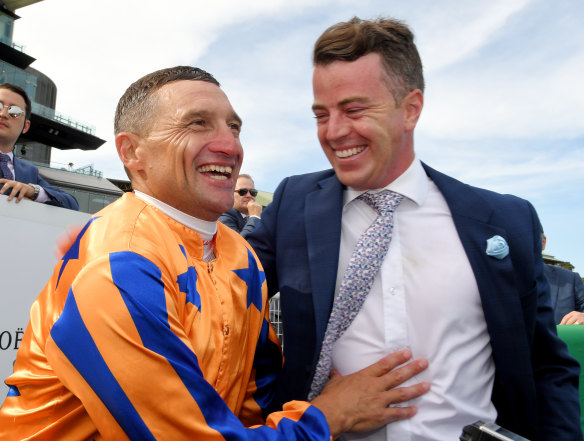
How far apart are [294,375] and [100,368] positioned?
825mm

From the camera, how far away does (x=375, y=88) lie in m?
1.79

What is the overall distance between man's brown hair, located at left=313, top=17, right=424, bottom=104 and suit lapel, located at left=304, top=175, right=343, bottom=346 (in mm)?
492

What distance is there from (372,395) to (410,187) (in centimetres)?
84

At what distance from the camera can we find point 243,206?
5.64m

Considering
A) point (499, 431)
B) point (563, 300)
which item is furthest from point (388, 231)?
point (563, 300)

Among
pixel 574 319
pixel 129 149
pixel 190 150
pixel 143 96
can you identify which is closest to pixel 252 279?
pixel 190 150

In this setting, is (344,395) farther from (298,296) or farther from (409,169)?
(409,169)

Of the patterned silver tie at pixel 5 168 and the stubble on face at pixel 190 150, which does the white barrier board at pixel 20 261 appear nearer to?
the patterned silver tie at pixel 5 168

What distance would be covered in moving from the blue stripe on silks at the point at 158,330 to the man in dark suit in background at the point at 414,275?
1.78ft

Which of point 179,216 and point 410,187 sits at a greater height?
point 410,187

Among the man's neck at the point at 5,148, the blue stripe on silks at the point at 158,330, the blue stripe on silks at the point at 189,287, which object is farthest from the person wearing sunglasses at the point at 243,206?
the blue stripe on silks at the point at 158,330

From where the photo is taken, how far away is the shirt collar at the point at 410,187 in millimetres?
1899

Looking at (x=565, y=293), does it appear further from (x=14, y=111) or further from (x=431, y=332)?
(x=14, y=111)

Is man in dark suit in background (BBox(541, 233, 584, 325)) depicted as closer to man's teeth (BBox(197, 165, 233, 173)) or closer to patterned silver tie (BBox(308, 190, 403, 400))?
patterned silver tie (BBox(308, 190, 403, 400))
